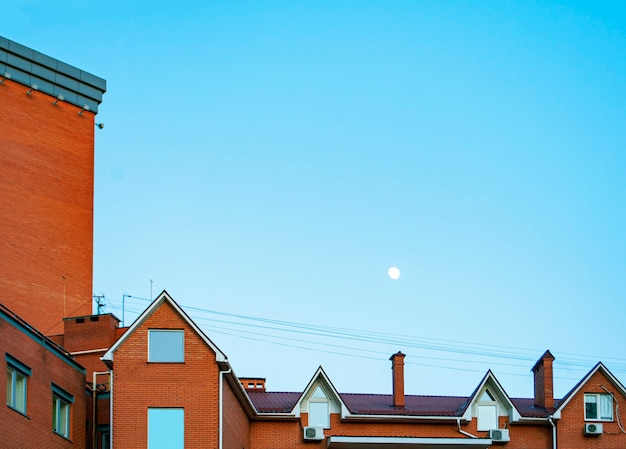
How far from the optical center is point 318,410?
50594 mm

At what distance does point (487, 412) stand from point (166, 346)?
15900 mm

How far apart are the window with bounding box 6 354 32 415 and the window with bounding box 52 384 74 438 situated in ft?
9.40

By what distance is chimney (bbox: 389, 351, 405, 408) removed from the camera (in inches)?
2088

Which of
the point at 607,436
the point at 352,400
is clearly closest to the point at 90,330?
the point at 352,400

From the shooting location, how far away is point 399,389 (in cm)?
5322

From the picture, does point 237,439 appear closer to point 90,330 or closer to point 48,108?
point 90,330

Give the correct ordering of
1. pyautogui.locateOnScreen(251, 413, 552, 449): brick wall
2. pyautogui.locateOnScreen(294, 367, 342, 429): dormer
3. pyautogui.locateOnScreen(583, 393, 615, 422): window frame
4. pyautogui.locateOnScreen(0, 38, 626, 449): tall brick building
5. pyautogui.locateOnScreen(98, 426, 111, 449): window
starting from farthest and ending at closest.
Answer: pyautogui.locateOnScreen(583, 393, 615, 422): window frame
pyautogui.locateOnScreen(294, 367, 342, 429): dormer
pyautogui.locateOnScreen(251, 413, 552, 449): brick wall
pyautogui.locateOnScreen(98, 426, 111, 449): window
pyautogui.locateOnScreen(0, 38, 626, 449): tall brick building

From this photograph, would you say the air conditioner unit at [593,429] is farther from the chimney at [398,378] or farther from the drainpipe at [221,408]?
the drainpipe at [221,408]

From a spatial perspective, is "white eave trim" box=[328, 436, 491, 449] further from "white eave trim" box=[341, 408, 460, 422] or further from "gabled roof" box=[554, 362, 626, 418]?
"gabled roof" box=[554, 362, 626, 418]

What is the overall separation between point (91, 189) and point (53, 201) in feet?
10.1

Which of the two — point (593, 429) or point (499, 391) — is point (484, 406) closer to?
point (499, 391)

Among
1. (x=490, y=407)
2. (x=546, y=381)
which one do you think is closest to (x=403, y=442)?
(x=490, y=407)

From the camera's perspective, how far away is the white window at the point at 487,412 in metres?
52.1

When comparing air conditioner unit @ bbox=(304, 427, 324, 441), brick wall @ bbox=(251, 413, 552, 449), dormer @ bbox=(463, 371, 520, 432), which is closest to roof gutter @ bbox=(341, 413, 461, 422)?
brick wall @ bbox=(251, 413, 552, 449)
